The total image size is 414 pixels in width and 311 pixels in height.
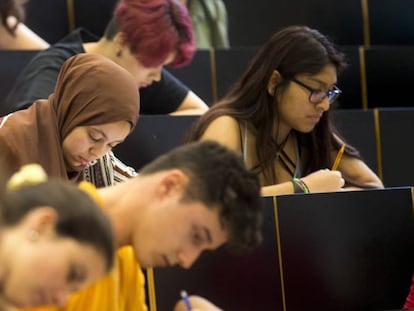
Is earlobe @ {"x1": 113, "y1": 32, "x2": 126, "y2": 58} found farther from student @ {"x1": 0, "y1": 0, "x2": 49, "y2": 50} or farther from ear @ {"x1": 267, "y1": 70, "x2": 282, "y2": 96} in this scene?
ear @ {"x1": 267, "y1": 70, "x2": 282, "y2": 96}

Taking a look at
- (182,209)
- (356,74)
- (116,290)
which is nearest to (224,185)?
(182,209)

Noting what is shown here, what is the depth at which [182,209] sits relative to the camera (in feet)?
3.35

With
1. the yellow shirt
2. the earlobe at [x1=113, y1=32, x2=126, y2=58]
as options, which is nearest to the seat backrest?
the earlobe at [x1=113, y1=32, x2=126, y2=58]

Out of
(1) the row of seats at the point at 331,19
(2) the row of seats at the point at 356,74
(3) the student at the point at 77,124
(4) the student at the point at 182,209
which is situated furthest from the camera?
(1) the row of seats at the point at 331,19

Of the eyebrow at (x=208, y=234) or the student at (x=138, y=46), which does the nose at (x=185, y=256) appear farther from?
the student at (x=138, y=46)

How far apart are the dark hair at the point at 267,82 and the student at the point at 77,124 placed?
0.34m

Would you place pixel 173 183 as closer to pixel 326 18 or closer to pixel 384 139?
pixel 384 139

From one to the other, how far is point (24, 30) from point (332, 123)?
72cm

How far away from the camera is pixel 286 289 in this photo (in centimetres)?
152

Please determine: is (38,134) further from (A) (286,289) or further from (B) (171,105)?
(B) (171,105)

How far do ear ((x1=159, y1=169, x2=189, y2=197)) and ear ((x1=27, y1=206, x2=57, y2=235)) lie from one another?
0.20 m

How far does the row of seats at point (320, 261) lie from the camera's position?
4.90 ft

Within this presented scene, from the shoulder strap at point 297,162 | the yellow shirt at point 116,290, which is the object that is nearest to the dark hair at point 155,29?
the shoulder strap at point 297,162

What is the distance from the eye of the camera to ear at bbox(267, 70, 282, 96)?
1.77 meters
